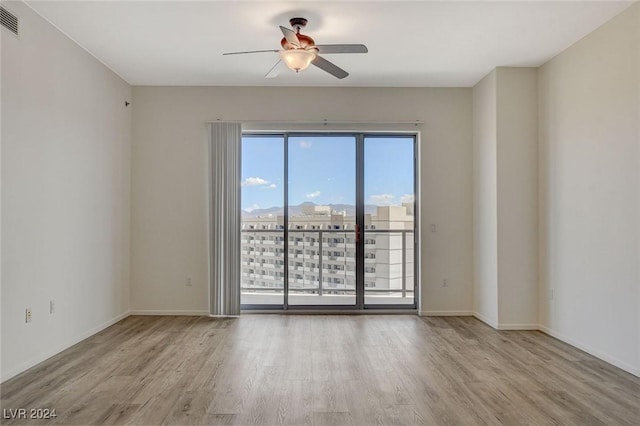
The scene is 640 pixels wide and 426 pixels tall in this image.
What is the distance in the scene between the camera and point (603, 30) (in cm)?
328

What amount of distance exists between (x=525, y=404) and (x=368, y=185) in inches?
120

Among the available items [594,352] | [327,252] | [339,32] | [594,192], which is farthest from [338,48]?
[594,352]

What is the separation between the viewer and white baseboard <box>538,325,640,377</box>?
2963 mm

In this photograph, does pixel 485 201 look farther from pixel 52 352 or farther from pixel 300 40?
pixel 52 352

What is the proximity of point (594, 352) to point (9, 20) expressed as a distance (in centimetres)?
556

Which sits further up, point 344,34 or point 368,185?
point 344,34

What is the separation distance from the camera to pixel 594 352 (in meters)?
3.35

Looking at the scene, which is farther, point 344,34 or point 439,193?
point 439,193

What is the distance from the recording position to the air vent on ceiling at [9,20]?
277cm

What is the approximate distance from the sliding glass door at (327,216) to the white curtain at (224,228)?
26 cm

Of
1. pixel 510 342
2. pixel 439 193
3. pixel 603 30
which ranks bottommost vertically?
pixel 510 342

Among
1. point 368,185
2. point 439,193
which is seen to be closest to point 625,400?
point 439,193

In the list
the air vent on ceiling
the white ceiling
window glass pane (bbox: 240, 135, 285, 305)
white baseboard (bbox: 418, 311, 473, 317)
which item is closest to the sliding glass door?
window glass pane (bbox: 240, 135, 285, 305)

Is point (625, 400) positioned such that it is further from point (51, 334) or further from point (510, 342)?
point (51, 334)
